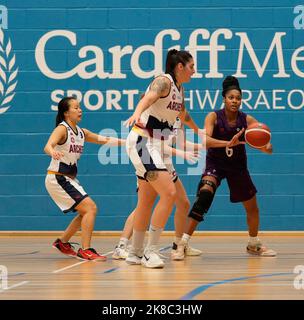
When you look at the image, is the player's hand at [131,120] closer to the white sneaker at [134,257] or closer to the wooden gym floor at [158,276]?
the wooden gym floor at [158,276]

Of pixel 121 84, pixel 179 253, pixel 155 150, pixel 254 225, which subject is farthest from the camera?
pixel 121 84

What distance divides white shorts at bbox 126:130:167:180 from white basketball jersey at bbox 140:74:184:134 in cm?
12

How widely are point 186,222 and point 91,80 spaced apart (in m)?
3.29

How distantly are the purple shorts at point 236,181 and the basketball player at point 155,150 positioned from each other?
3.10ft

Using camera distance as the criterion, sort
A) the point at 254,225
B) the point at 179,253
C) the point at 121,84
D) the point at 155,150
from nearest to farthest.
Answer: the point at 155,150 < the point at 179,253 < the point at 254,225 < the point at 121,84

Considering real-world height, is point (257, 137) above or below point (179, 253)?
above

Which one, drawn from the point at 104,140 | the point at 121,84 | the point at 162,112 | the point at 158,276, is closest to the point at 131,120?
the point at 162,112

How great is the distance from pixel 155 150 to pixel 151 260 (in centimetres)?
84

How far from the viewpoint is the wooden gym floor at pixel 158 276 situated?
13.8 ft

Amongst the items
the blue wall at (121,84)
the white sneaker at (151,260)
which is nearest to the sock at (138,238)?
the white sneaker at (151,260)

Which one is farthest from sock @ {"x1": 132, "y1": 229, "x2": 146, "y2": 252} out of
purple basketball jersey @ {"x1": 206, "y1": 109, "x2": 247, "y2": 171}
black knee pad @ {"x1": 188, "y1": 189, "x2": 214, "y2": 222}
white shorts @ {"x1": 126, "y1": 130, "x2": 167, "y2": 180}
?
purple basketball jersey @ {"x1": 206, "y1": 109, "x2": 247, "y2": 171}

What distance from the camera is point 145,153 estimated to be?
5566 mm

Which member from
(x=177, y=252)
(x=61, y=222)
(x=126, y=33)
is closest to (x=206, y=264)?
(x=177, y=252)

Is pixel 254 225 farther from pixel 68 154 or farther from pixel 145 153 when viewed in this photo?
pixel 68 154
